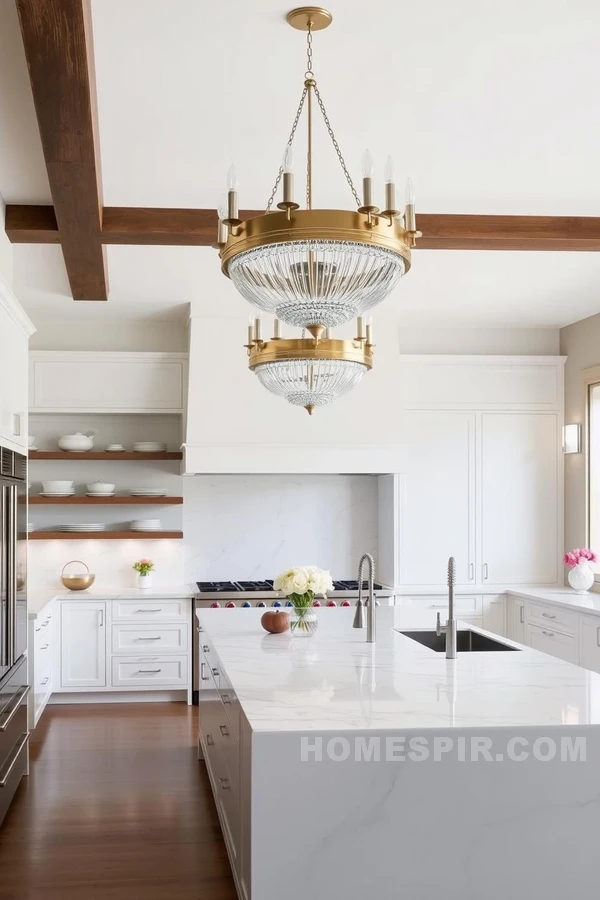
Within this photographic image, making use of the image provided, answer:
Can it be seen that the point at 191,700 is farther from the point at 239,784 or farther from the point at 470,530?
the point at 239,784

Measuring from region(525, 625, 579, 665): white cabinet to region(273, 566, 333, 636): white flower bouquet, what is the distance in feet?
7.60

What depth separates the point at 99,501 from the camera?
6516 millimetres

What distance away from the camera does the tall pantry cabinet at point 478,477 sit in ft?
21.8

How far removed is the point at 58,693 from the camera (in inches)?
249

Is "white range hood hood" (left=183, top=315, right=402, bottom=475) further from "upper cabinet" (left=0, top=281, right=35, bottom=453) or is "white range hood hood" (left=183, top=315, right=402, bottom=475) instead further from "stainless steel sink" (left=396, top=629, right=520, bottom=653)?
"stainless steel sink" (left=396, top=629, right=520, bottom=653)

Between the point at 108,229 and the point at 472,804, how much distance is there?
2.94 meters

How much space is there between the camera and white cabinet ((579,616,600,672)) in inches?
209

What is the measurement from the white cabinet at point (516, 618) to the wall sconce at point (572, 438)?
1141 mm

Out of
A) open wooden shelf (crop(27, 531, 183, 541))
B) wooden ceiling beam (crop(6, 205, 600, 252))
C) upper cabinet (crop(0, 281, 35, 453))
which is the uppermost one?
wooden ceiling beam (crop(6, 205, 600, 252))

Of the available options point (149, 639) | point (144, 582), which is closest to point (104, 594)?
point (144, 582)

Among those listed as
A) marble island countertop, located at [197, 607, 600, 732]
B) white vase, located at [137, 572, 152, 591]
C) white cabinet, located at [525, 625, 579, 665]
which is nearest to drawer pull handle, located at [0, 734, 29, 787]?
marble island countertop, located at [197, 607, 600, 732]

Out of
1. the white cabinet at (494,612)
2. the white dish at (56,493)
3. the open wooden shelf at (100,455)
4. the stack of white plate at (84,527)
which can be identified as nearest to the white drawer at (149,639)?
the stack of white plate at (84,527)

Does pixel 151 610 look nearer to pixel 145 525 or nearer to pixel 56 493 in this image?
pixel 145 525

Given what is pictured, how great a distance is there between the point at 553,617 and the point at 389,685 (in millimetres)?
3278
